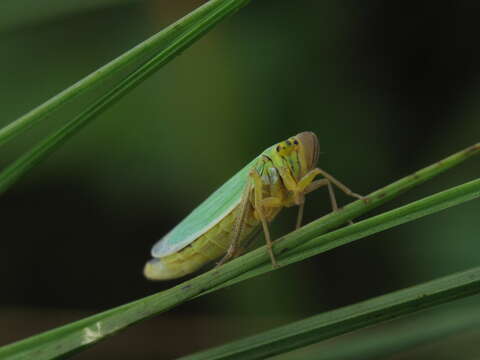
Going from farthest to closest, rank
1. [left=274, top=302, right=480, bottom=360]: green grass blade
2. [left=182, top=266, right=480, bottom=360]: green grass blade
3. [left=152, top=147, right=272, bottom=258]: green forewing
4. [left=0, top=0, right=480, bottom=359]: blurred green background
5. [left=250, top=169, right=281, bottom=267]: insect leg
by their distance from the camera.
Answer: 1. [left=0, top=0, right=480, bottom=359]: blurred green background
2. [left=152, top=147, right=272, bottom=258]: green forewing
3. [left=250, top=169, right=281, bottom=267]: insect leg
4. [left=274, top=302, right=480, bottom=360]: green grass blade
5. [left=182, top=266, right=480, bottom=360]: green grass blade

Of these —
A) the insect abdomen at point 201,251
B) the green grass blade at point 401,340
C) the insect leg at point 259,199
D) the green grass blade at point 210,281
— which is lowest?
the green grass blade at point 401,340

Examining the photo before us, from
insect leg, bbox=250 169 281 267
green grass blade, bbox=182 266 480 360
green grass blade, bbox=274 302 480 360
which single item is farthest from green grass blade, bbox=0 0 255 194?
insect leg, bbox=250 169 281 267

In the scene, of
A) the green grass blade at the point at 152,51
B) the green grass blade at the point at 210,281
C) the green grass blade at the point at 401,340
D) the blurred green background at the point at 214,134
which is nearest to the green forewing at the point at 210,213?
the blurred green background at the point at 214,134

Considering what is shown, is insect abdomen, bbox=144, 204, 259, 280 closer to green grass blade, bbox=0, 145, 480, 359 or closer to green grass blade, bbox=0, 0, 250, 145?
green grass blade, bbox=0, 145, 480, 359

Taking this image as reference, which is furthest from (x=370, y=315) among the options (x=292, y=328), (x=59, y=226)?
(x=59, y=226)

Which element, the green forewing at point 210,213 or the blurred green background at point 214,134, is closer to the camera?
the green forewing at point 210,213

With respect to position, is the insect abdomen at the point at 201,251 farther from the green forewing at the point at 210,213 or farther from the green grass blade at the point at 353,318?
the green grass blade at the point at 353,318

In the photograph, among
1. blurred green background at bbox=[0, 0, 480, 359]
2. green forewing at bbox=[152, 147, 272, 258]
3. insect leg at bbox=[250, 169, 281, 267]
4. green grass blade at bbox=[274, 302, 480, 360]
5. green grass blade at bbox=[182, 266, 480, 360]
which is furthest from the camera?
blurred green background at bbox=[0, 0, 480, 359]
